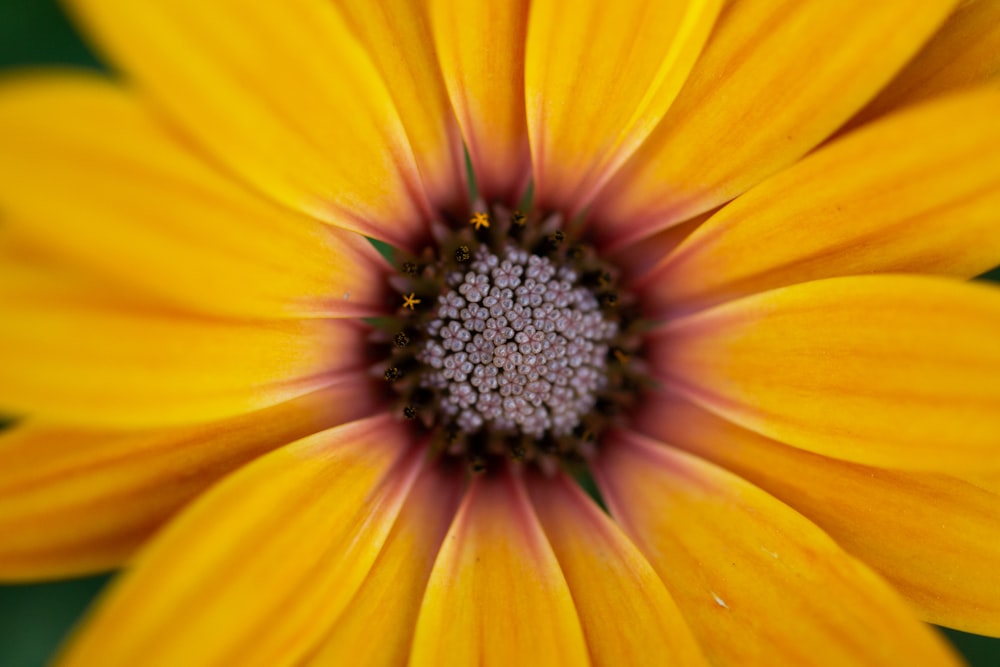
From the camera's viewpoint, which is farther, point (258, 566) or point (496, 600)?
point (496, 600)

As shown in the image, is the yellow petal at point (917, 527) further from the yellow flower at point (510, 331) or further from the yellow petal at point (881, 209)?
the yellow petal at point (881, 209)

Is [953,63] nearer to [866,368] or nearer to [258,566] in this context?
[866,368]

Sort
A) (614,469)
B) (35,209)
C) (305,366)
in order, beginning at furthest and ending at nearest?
(614,469) → (305,366) → (35,209)

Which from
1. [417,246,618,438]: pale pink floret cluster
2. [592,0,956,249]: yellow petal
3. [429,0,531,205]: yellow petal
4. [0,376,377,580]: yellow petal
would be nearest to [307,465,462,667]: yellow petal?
[417,246,618,438]: pale pink floret cluster

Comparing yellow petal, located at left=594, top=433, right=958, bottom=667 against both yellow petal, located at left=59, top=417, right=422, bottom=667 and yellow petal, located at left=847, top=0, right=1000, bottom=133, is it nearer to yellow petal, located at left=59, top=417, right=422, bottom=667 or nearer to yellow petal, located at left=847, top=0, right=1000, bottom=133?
yellow petal, located at left=59, top=417, right=422, bottom=667

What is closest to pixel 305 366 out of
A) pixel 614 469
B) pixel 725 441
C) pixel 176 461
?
pixel 176 461

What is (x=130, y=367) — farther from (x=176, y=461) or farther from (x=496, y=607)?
(x=496, y=607)

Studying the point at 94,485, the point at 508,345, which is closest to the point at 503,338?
the point at 508,345
